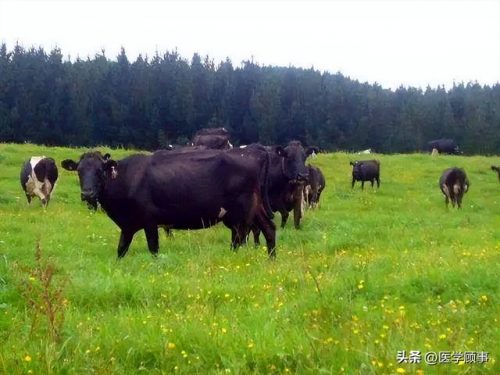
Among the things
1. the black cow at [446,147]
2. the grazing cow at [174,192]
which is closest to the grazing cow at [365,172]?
the grazing cow at [174,192]

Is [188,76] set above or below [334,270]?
above

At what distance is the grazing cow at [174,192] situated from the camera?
12219 millimetres

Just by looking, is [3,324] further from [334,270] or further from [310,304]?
[334,270]

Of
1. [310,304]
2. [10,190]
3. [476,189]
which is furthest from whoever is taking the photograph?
[476,189]

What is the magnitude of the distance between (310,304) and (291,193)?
34.9ft

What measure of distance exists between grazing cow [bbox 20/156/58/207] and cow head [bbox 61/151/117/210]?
35.3ft

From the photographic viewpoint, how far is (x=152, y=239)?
1209 cm

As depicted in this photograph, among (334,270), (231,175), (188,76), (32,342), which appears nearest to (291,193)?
(231,175)

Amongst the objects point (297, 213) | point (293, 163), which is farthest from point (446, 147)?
point (293, 163)

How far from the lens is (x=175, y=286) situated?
795 cm

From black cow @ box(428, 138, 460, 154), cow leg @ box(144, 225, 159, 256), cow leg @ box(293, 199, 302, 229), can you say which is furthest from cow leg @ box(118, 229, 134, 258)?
black cow @ box(428, 138, 460, 154)

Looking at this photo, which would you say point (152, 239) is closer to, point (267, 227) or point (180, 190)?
point (180, 190)

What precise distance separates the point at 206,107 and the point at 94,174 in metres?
67.5

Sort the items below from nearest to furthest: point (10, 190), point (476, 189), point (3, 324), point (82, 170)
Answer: point (3, 324)
point (82, 170)
point (10, 190)
point (476, 189)
